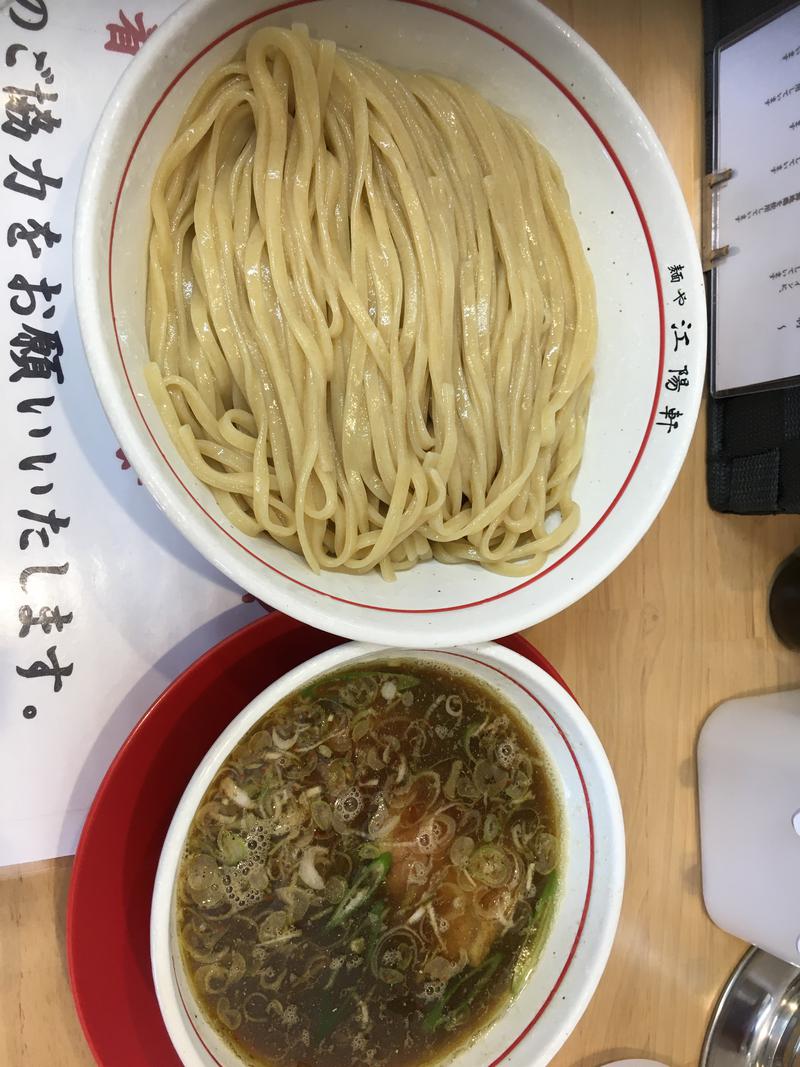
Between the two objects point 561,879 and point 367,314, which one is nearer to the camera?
point 367,314

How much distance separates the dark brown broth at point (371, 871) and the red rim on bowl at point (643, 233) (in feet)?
0.89

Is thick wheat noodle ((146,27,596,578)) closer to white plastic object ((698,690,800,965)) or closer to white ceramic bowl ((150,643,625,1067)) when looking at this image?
white ceramic bowl ((150,643,625,1067))

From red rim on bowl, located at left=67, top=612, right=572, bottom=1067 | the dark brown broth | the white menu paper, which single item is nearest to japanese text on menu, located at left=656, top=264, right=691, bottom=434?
the white menu paper

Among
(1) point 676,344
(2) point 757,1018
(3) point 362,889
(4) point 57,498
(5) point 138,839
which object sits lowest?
(2) point 757,1018

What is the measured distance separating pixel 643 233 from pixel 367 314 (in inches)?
16.0

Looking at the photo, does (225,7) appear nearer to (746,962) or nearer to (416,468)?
(416,468)

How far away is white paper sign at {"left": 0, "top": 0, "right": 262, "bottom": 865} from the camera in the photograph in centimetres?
103

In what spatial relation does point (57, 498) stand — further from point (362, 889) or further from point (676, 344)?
point (676, 344)

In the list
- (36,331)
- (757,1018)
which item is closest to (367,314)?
(36,331)

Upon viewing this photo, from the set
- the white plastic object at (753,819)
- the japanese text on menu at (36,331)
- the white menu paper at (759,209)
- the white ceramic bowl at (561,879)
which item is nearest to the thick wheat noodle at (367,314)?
the white ceramic bowl at (561,879)

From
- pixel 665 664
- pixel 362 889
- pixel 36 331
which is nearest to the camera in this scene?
pixel 36 331

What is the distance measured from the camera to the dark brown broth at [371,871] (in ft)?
3.70

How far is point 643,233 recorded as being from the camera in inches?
39.9

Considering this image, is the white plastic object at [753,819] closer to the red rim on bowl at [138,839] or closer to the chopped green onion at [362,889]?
the chopped green onion at [362,889]
